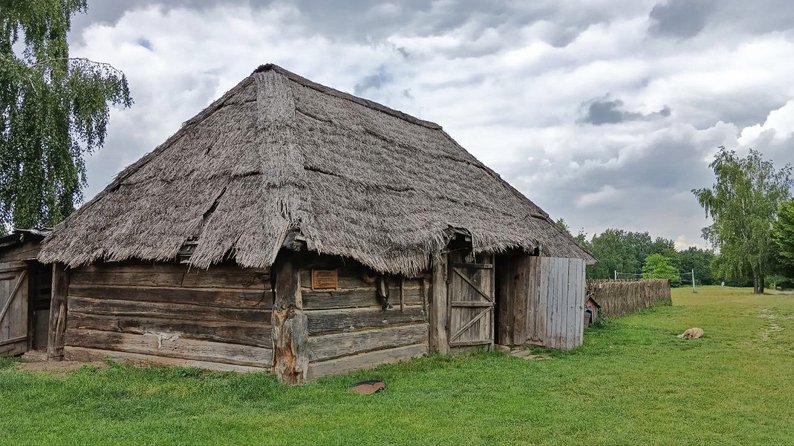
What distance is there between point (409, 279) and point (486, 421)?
436 cm

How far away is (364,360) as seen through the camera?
9844 millimetres

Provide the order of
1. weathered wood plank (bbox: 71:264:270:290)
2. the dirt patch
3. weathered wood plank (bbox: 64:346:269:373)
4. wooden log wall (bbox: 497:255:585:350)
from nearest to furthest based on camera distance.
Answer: weathered wood plank (bbox: 71:264:270:290) < weathered wood plank (bbox: 64:346:269:373) < the dirt patch < wooden log wall (bbox: 497:255:585:350)

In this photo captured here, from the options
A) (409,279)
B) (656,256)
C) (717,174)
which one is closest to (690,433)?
(409,279)

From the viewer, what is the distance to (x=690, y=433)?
6.45m

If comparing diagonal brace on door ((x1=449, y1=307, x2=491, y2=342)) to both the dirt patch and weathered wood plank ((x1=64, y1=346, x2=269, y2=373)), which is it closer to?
weathered wood plank ((x1=64, y1=346, x2=269, y2=373))

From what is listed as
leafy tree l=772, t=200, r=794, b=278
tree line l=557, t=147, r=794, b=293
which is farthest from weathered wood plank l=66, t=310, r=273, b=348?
leafy tree l=772, t=200, r=794, b=278

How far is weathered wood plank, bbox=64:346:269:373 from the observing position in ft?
30.7

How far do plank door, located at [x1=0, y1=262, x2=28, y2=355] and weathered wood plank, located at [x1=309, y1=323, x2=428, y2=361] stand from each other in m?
6.77

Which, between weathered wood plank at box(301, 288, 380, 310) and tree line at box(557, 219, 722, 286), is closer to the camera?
weathered wood plank at box(301, 288, 380, 310)

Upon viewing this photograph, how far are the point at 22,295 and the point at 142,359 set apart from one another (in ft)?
12.0

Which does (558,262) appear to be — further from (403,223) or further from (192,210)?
(192,210)

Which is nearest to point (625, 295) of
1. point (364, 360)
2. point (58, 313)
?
point (364, 360)

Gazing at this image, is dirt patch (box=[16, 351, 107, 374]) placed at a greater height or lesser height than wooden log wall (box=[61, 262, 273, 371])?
lesser

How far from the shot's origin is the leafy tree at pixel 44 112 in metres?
16.3
